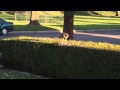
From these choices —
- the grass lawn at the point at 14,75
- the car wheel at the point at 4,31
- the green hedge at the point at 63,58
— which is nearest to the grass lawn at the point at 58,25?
the car wheel at the point at 4,31

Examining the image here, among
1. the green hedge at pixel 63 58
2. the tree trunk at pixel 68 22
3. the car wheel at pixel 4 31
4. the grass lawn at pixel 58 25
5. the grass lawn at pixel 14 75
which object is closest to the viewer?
the green hedge at pixel 63 58

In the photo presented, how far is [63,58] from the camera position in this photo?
11.8 meters

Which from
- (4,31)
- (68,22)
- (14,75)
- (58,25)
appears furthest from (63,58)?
(58,25)

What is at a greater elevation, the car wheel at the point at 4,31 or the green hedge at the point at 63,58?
the green hedge at the point at 63,58

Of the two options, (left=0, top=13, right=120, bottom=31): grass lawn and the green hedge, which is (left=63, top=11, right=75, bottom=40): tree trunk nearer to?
the green hedge

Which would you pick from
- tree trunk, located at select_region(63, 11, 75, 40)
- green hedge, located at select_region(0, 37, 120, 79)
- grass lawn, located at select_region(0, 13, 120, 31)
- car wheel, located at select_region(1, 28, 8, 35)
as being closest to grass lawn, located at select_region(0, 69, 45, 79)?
green hedge, located at select_region(0, 37, 120, 79)

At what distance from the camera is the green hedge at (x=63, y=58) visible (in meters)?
10.8

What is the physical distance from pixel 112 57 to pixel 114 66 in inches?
10.3

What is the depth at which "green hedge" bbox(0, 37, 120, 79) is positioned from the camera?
1083cm

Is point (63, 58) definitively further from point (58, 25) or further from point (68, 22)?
point (58, 25)

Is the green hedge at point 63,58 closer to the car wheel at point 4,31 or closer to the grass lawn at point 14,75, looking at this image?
the grass lawn at point 14,75
